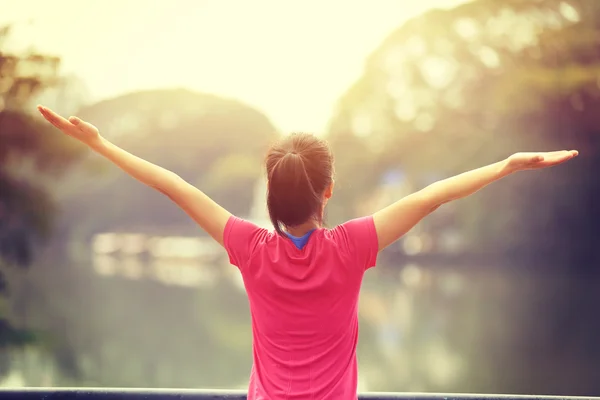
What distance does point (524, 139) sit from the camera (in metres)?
4.35

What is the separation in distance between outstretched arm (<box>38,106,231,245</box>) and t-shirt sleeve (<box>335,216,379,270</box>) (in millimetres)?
145

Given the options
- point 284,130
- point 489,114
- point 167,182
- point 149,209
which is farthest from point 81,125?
point 489,114

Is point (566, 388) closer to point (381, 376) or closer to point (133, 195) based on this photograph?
point (381, 376)

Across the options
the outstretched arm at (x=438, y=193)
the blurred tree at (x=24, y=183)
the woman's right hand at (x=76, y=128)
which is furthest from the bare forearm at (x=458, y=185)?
the blurred tree at (x=24, y=183)

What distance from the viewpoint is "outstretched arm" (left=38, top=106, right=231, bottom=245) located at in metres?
0.78

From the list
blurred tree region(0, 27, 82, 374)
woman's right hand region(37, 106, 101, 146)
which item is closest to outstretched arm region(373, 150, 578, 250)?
woman's right hand region(37, 106, 101, 146)

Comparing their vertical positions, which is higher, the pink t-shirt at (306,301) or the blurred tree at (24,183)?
the blurred tree at (24,183)

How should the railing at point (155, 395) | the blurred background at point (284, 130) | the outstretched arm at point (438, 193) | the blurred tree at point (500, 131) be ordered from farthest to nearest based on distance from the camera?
the blurred tree at point (500, 131) → the blurred background at point (284, 130) → the railing at point (155, 395) → the outstretched arm at point (438, 193)

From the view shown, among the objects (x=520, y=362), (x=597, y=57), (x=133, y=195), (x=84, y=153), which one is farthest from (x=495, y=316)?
(x=84, y=153)

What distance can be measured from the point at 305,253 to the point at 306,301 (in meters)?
0.06

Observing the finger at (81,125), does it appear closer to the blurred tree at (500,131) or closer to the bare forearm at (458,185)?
the bare forearm at (458,185)

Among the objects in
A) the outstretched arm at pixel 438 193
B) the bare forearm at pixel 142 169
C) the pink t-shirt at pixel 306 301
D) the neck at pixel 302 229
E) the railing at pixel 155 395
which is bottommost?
the railing at pixel 155 395

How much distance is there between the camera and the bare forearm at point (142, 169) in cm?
79

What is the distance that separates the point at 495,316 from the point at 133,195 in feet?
8.38
